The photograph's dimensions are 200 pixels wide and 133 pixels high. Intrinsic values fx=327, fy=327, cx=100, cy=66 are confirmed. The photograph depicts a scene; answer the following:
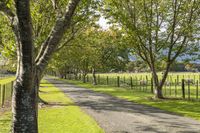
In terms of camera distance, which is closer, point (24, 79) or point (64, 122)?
point (24, 79)

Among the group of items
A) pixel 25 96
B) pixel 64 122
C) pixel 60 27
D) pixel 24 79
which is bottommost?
pixel 64 122

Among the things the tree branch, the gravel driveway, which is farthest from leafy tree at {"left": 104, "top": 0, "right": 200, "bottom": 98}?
the tree branch

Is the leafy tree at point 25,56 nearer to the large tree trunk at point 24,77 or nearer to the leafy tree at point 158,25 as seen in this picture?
the large tree trunk at point 24,77

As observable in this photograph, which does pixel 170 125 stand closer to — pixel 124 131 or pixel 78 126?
pixel 124 131

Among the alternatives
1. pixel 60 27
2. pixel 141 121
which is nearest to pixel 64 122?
pixel 141 121

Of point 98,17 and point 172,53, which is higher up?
point 98,17

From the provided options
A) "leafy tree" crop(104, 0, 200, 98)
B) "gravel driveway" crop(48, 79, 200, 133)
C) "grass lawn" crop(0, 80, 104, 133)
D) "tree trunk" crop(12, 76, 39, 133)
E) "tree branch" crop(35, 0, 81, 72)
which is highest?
"leafy tree" crop(104, 0, 200, 98)

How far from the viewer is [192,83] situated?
48.8 m

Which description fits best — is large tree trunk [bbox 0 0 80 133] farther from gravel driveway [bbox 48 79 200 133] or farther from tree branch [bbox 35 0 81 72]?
gravel driveway [bbox 48 79 200 133]

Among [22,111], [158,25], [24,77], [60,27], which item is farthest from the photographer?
[158,25]

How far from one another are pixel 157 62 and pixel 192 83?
18376 mm

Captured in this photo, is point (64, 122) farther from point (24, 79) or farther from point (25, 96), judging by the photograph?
point (24, 79)

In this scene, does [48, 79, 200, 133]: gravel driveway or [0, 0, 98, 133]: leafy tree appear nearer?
[0, 0, 98, 133]: leafy tree

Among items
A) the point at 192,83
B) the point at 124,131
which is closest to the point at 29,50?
the point at 124,131
